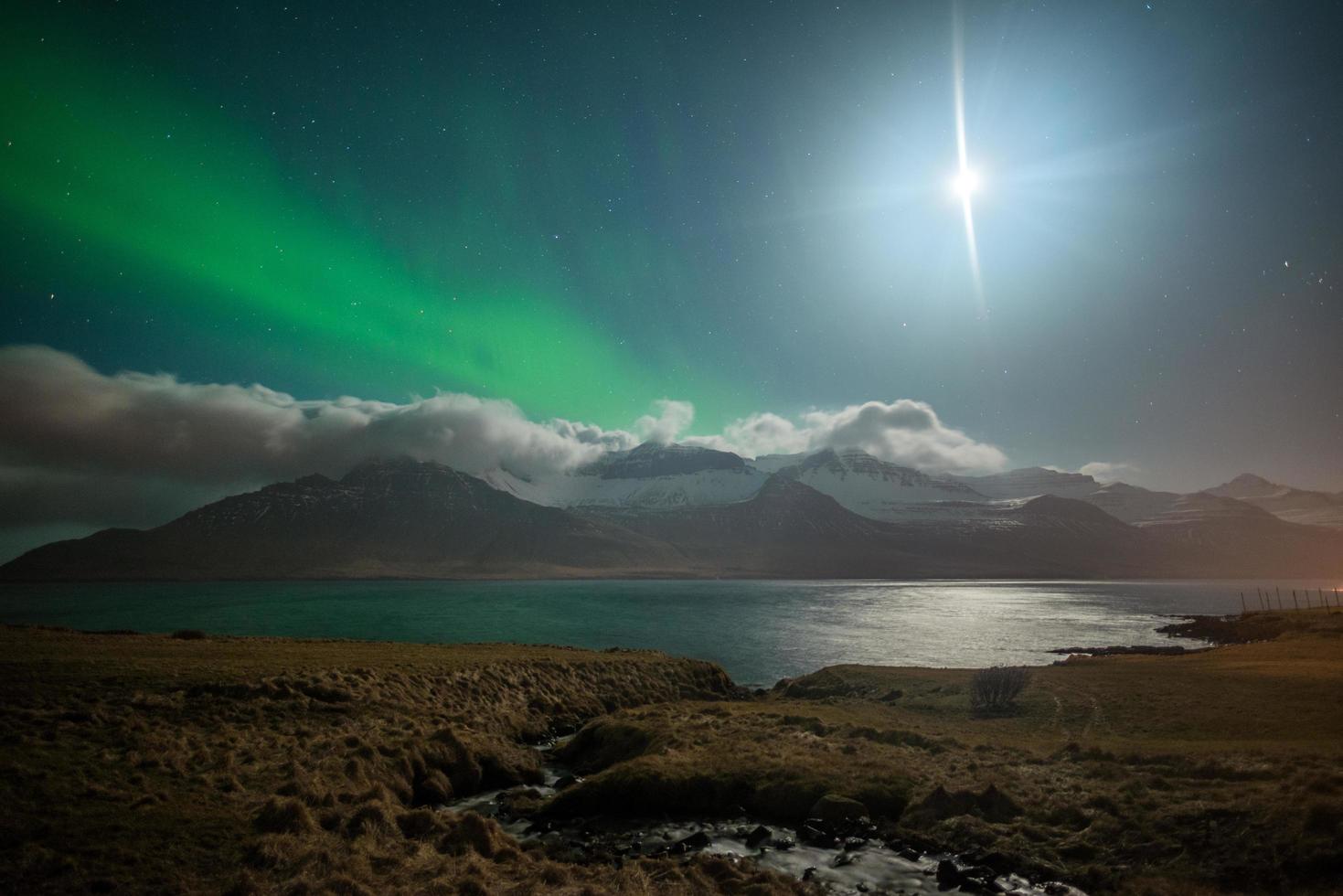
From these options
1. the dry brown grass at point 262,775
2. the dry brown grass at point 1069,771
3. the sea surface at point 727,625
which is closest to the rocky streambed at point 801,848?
the dry brown grass at point 1069,771

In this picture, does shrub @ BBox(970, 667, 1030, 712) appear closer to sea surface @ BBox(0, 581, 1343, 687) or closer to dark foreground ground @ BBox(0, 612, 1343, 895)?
dark foreground ground @ BBox(0, 612, 1343, 895)

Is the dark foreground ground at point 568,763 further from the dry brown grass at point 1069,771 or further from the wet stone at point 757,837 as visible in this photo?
the wet stone at point 757,837

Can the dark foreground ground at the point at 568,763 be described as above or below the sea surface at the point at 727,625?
above

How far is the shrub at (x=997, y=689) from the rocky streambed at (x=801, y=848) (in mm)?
22670

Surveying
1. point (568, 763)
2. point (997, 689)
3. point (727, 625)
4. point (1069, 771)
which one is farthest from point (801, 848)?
point (727, 625)

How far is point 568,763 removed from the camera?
32.6 m

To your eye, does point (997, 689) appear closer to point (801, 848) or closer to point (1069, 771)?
point (1069, 771)

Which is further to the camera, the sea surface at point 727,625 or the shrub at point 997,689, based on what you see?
the sea surface at point 727,625

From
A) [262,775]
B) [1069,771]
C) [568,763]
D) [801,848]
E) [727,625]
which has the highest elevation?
[262,775]

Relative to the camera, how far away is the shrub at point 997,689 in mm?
40338

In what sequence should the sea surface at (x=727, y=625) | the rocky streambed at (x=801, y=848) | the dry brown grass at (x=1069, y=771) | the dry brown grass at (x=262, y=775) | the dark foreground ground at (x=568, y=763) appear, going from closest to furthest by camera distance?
1. the dry brown grass at (x=262, y=775)
2. the dark foreground ground at (x=568, y=763)
3. the dry brown grass at (x=1069, y=771)
4. the rocky streambed at (x=801, y=848)
5. the sea surface at (x=727, y=625)

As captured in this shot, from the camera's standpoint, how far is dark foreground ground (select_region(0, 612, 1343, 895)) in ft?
52.7

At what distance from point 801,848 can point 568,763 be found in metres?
15.4

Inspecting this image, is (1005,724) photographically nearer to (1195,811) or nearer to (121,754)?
(1195,811)
